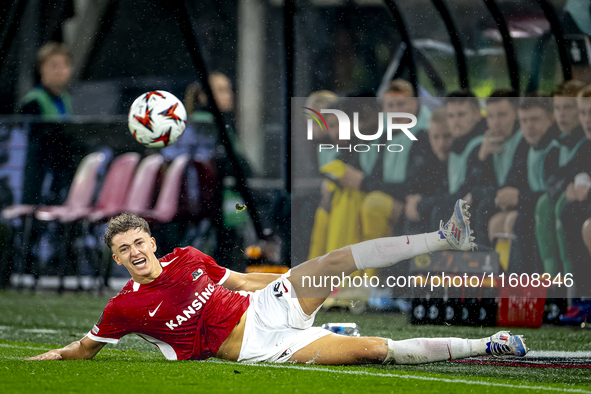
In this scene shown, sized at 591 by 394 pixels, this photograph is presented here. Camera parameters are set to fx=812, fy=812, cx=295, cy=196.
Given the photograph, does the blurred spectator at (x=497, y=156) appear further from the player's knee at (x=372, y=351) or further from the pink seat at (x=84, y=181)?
the pink seat at (x=84, y=181)

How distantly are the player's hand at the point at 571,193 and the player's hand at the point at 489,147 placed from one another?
57 centimetres

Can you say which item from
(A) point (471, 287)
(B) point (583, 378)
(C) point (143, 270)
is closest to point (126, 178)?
(A) point (471, 287)

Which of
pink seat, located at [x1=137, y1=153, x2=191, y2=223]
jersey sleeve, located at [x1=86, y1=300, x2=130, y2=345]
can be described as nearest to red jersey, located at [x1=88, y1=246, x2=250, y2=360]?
jersey sleeve, located at [x1=86, y1=300, x2=130, y2=345]

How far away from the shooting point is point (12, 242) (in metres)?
9.31

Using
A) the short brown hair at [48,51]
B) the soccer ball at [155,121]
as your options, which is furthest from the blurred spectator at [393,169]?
the short brown hair at [48,51]

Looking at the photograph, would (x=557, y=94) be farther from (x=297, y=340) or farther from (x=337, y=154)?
(x=297, y=340)

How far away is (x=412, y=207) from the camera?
6055mm

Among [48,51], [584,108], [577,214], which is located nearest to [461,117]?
[584,108]

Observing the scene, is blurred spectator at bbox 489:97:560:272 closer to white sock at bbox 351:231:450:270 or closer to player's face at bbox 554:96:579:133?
player's face at bbox 554:96:579:133

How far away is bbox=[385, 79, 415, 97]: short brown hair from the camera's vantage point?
6.65 metres

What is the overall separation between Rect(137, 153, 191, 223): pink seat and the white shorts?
4269 millimetres

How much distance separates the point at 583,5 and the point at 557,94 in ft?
2.85

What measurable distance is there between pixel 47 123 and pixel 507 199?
5.23 metres

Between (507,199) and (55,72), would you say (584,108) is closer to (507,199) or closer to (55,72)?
(507,199)
